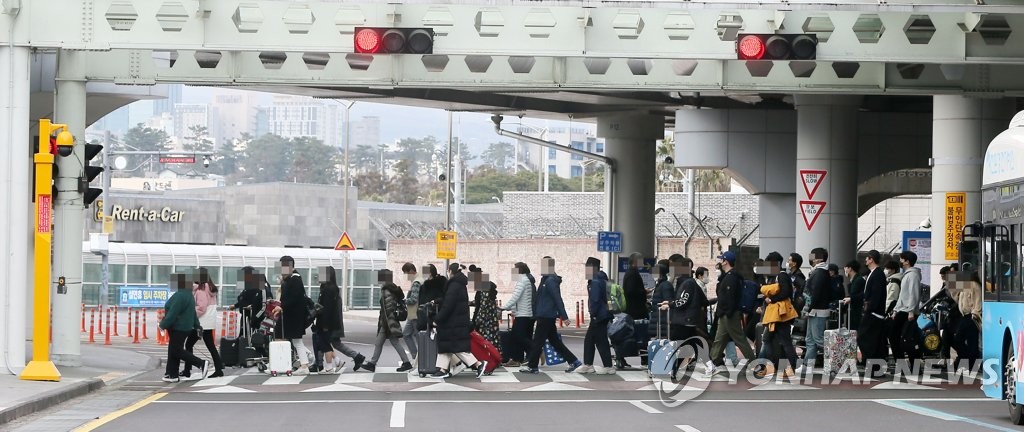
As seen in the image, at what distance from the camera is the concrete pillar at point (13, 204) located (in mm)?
20656

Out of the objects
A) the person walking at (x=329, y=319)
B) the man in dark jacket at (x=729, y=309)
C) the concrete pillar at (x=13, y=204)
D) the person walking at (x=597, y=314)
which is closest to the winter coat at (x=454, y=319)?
the person walking at (x=329, y=319)

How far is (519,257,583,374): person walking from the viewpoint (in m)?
22.4

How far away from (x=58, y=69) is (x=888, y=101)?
2080 cm

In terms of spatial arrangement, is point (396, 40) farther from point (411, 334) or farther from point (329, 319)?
point (411, 334)

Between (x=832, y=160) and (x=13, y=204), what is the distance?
56.2ft

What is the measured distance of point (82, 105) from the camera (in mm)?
22969

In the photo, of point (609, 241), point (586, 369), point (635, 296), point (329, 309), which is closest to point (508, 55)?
point (635, 296)

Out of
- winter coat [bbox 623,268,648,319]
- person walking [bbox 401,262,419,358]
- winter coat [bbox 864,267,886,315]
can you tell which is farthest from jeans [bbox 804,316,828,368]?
person walking [bbox 401,262,419,358]

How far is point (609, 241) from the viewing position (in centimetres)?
4438

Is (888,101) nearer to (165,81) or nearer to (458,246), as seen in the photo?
(165,81)

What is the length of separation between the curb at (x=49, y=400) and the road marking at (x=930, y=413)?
9253 mm

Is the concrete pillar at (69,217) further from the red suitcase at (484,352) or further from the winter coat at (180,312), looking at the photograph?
the red suitcase at (484,352)

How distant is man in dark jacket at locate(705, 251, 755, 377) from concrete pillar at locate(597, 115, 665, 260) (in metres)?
23.7

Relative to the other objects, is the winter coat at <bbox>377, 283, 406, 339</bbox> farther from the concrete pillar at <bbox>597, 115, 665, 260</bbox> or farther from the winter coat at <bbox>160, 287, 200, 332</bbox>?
the concrete pillar at <bbox>597, 115, 665, 260</bbox>
